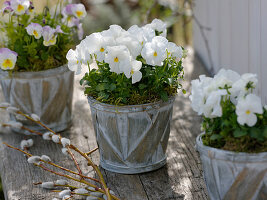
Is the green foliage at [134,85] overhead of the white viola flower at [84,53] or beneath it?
beneath

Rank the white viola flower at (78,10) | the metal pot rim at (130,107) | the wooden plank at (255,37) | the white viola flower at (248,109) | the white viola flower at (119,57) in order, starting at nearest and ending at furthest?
the white viola flower at (248,109) < the white viola flower at (119,57) < the metal pot rim at (130,107) < the wooden plank at (255,37) < the white viola flower at (78,10)

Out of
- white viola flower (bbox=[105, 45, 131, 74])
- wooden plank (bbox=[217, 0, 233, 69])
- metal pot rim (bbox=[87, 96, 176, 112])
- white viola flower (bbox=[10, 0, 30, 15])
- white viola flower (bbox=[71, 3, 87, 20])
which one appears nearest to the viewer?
white viola flower (bbox=[105, 45, 131, 74])

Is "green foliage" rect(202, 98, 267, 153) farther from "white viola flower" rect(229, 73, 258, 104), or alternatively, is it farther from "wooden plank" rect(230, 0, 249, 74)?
"wooden plank" rect(230, 0, 249, 74)

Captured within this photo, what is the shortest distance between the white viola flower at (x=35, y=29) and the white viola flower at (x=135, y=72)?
1.95ft

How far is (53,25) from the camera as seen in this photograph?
217 cm

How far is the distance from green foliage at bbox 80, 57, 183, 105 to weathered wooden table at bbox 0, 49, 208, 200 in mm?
328

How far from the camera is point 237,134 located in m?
1.34

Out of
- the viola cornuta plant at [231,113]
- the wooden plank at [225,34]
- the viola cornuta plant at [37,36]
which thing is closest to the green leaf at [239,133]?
the viola cornuta plant at [231,113]

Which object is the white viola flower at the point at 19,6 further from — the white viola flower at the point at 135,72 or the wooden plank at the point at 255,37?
the wooden plank at the point at 255,37

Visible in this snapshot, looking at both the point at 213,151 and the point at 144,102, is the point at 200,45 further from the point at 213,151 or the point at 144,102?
the point at 213,151

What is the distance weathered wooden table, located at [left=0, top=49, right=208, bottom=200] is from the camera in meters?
1.70

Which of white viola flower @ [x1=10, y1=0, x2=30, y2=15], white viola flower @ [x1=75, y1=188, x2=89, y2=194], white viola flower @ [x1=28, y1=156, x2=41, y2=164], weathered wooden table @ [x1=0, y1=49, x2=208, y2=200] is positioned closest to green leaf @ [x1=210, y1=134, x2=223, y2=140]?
weathered wooden table @ [x1=0, y1=49, x2=208, y2=200]

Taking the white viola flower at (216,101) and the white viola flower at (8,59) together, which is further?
the white viola flower at (8,59)

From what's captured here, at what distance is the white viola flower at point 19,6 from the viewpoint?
2.03m
